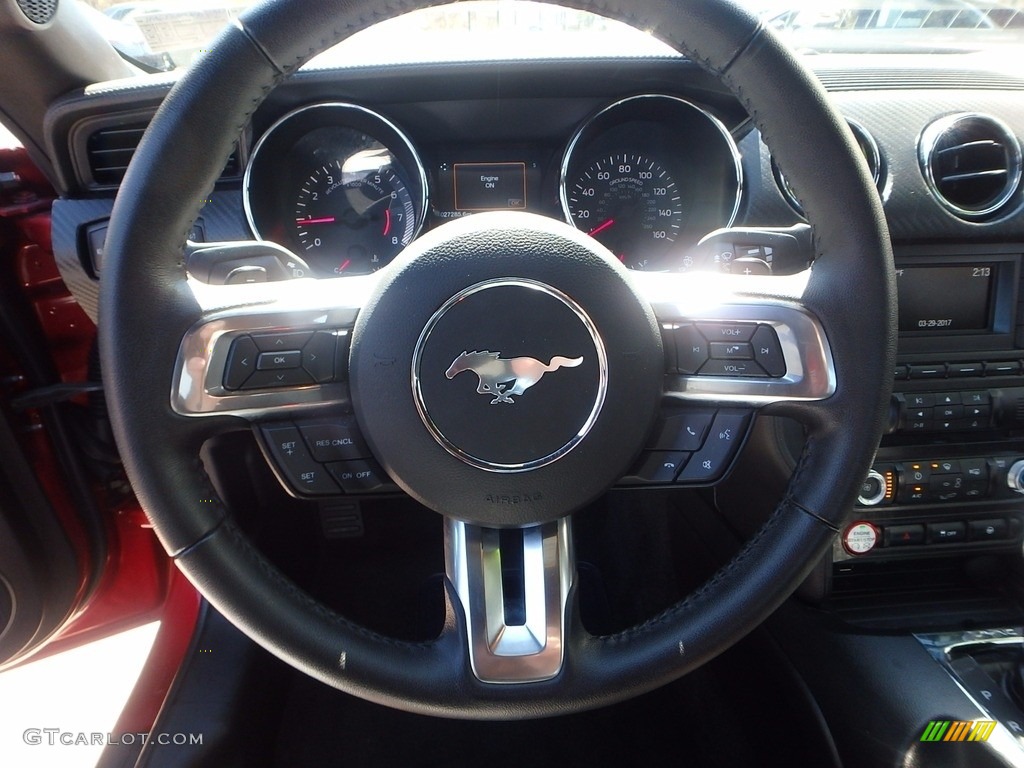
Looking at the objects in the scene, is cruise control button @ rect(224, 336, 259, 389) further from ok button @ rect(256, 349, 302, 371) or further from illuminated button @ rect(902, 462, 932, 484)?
illuminated button @ rect(902, 462, 932, 484)

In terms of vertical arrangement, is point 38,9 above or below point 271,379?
above

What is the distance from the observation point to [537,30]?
5.08ft

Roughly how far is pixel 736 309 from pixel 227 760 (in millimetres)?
1179

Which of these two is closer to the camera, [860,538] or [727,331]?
[727,331]

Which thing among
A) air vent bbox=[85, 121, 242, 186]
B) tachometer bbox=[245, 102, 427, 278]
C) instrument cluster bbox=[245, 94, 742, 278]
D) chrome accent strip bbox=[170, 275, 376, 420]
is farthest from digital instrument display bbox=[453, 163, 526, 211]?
chrome accent strip bbox=[170, 275, 376, 420]

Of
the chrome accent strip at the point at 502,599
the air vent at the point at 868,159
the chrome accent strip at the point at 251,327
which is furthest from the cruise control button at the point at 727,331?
the air vent at the point at 868,159

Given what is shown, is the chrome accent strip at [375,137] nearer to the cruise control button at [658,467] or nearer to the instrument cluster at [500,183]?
the instrument cluster at [500,183]

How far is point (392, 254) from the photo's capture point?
5.10ft

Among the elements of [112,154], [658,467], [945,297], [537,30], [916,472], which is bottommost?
[916,472]

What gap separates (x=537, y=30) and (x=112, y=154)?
2.70ft

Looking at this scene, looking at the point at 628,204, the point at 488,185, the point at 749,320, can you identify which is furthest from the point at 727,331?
the point at 488,185

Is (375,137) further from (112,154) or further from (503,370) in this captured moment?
(503,370)

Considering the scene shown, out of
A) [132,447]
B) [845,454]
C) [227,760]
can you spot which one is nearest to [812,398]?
[845,454]

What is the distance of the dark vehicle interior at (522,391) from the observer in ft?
2.85
